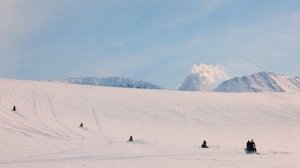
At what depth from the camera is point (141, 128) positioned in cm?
4631

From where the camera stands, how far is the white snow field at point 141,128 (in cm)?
2433

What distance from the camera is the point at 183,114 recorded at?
5541cm

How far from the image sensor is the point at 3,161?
22766 mm

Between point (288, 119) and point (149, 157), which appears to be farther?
point (288, 119)

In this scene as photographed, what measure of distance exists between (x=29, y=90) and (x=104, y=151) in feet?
120

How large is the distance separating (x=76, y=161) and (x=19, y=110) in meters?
26.3

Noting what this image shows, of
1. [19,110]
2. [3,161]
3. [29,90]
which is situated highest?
[29,90]

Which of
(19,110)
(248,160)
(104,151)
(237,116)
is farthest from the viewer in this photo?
(237,116)

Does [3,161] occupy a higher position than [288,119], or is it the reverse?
[288,119]

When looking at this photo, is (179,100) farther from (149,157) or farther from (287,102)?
(149,157)

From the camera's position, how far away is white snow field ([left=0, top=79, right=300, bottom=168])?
24328 millimetres

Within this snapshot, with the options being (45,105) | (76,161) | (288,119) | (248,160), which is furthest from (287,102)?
(76,161)

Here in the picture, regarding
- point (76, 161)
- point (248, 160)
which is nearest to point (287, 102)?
point (248, 160)

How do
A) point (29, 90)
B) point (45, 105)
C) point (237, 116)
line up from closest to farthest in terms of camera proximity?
point (45, 105)
point (237, 116)
point (29, 90)
